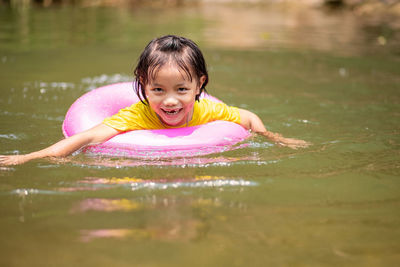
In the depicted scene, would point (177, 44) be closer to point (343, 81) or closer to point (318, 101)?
point (318, 101)

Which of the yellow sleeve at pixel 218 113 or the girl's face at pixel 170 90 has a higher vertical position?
the girl's face at pixel 170 90

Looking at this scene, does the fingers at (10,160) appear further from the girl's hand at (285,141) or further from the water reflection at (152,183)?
the girl's hand at (285,141)

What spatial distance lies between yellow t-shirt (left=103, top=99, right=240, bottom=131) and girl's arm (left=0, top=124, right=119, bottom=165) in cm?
8

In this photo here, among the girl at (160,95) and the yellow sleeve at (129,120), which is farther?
the yellow sleeve at (129,120)

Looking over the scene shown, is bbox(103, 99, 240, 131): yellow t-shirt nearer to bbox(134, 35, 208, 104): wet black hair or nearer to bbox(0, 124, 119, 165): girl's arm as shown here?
bbox(0, 124, 119, 165): girl's arm

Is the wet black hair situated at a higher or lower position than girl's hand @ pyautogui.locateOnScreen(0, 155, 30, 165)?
higher

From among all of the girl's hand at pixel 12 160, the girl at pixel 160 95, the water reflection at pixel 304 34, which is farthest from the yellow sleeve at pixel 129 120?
the water reflection at pixel 304 34

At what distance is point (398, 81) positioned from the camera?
5.49 m

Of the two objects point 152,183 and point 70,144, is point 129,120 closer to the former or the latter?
point 70,144

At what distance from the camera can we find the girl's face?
2.92 meters

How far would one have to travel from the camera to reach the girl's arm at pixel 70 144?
2.78 m

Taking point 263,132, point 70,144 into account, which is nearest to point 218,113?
point 263,132

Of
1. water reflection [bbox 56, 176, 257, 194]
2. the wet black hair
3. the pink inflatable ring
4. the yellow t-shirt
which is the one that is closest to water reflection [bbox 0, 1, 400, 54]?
the pink inflatable ring

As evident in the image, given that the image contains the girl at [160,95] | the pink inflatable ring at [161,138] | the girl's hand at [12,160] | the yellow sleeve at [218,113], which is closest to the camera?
the girl's hand at [12,160]
